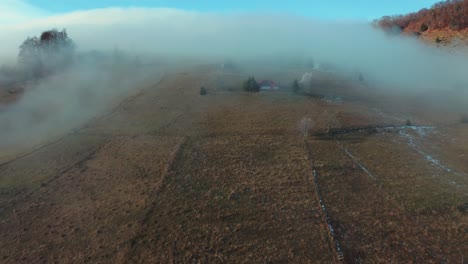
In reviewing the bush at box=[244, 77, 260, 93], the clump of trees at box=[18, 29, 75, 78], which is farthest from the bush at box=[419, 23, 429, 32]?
the clump of trees at box=[18, 29, 75, 78]

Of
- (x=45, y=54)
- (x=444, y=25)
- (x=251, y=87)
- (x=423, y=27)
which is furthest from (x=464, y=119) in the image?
(x=45, y=54)

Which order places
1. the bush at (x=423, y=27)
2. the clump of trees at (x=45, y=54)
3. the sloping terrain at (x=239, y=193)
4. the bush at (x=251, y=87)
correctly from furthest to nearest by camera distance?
the bush at (x=423, y=27)
the clump of trees at (x=45, y=54)
the bush at (x=251, y=87)
the sloping terrain at (x=239, y=193)

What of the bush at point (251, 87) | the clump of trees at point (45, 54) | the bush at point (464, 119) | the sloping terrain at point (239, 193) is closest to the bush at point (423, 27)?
the bush at point (464, 119)

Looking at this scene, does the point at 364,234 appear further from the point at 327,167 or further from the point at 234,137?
the point at 234,137

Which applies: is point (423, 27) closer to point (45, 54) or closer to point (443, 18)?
point (443, 18)

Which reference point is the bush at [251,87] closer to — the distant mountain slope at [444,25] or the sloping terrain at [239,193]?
the sloping terrain at [239,193]

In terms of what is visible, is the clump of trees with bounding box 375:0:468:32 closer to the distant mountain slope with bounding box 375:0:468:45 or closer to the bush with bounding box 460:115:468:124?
the distant mountain slope with bounding box 375:0:468:45

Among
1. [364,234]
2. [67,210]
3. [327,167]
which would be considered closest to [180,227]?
[67,210]
